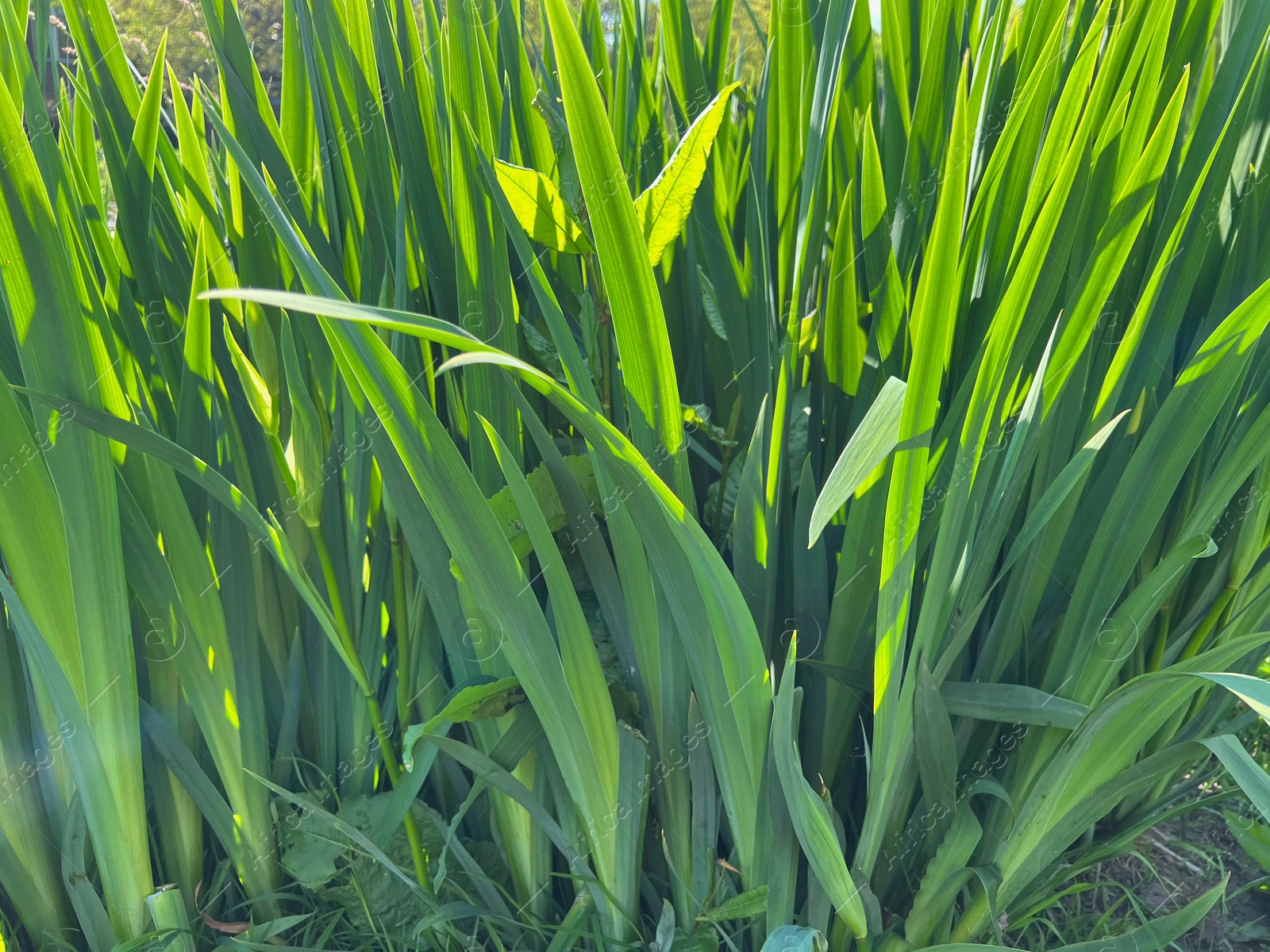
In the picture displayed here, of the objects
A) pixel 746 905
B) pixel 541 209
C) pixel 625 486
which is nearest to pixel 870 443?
pixel 625 486

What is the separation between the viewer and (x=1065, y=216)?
1.71ft

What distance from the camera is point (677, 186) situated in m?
0.50

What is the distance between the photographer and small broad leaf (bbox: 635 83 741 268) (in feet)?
1.54

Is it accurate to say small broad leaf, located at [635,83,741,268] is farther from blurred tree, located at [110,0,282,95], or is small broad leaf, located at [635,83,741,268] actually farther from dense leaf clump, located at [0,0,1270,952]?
blurred tree, located at [110,0,282,95]

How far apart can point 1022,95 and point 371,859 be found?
0.69 metres

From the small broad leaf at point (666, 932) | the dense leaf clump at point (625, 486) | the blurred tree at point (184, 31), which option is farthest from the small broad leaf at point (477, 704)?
the blurred tree at point (184, 31)

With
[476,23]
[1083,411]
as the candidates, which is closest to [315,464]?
[476,23]

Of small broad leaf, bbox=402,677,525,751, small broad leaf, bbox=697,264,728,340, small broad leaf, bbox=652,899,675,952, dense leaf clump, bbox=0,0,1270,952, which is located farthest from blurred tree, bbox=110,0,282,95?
small broad leaf, bbox=652,899,675,952

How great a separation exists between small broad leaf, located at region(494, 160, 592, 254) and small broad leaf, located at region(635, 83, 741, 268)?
0.14 ft

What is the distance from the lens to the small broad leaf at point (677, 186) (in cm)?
47

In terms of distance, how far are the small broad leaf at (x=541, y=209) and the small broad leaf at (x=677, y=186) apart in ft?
0.14

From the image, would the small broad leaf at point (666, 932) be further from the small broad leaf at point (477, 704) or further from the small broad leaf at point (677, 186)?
the small broad leaf at point (677, 186)

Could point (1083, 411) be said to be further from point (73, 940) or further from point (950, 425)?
point (73, 940)

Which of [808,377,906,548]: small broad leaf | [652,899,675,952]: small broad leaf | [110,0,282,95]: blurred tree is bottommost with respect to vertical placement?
[652,899,675,952]: small broad leaf
